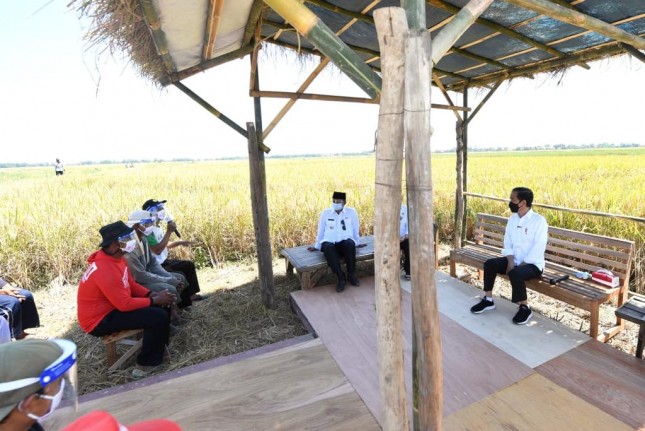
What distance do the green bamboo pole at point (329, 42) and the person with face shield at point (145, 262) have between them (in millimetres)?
2521

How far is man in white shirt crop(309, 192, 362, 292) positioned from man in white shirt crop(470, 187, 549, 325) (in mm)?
1389

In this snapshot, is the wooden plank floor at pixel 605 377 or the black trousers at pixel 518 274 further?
the black trousers at pixel 518 274

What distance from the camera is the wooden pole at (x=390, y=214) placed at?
1.21m

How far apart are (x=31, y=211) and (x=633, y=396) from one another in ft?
27.0

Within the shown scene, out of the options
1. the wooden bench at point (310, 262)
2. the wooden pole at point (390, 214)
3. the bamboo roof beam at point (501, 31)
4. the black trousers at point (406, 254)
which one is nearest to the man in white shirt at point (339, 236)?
the wooden bench at point (310, 262)

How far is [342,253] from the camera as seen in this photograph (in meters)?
4.04

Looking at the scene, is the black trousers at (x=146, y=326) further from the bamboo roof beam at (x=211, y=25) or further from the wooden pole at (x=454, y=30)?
the wooden pole at (x=454, y=30)

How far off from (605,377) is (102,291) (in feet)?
12.0

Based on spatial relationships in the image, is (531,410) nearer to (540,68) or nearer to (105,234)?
(105,234)

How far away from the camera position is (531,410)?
1972mm

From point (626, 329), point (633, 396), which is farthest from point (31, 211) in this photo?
point (626, 329)

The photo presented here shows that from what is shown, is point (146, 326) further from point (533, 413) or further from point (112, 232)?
point (533, 413)

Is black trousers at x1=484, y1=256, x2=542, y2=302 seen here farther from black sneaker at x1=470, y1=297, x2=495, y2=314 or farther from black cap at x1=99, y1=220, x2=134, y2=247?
black cap at x1=99, y1=220, x2=134, y2=247

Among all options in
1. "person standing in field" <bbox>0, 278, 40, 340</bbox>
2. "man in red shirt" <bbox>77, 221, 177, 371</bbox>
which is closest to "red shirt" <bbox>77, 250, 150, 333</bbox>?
"man in red shirt" <bbox>77, 221, 177, 371</bbox>
